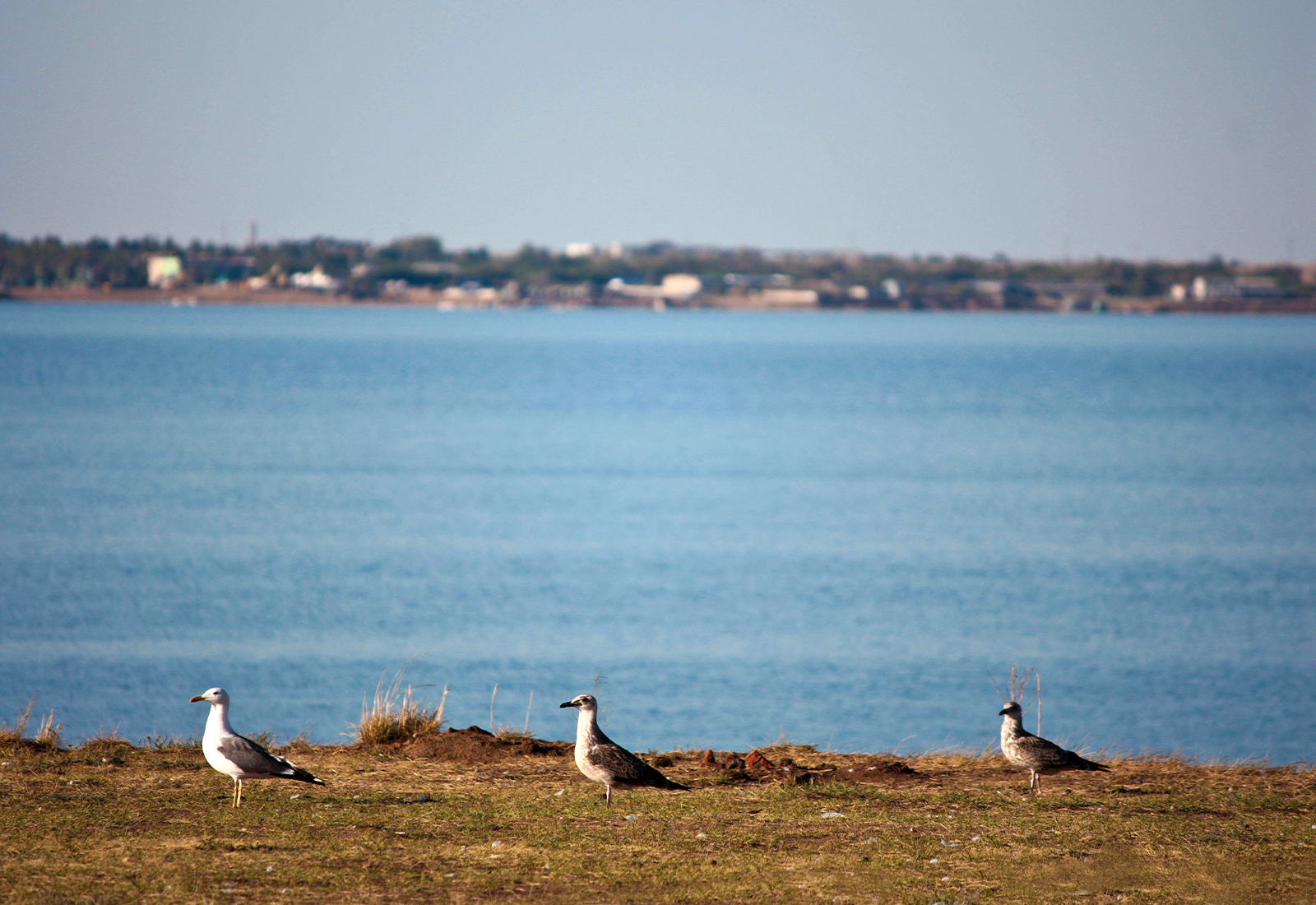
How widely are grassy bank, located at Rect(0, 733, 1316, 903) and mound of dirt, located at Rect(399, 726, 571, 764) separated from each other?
0.39ft

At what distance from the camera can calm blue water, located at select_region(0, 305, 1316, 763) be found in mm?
25953

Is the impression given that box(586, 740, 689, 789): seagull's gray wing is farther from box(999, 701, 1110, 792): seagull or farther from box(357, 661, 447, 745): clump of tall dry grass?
box(357, 661, 447, 745): clump of tall dry grass

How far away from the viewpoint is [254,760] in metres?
8.61

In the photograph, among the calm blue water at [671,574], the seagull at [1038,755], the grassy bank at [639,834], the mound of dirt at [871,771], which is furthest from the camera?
the calm blue water at [671,574]

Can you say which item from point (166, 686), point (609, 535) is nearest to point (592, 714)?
point (166, 686)

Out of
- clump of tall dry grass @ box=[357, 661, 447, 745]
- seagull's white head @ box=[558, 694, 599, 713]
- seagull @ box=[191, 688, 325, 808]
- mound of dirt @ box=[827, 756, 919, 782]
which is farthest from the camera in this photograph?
clump of tall dry grass @ box=[357, 661, 447, 745]

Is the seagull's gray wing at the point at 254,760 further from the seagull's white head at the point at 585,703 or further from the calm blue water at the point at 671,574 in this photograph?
the calm blue water at the point at 671,574

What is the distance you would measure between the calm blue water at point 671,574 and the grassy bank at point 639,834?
1085 cm

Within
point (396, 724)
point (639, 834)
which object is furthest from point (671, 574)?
point (639, 834)

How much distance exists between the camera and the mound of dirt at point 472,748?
37.6 feet

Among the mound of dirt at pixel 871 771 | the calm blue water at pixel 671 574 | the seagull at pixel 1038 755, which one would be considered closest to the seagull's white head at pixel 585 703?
the mound of dirt at pixel 871 771

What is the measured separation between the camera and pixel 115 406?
3593 inches

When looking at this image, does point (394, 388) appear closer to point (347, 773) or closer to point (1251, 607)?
point (1251, 607)

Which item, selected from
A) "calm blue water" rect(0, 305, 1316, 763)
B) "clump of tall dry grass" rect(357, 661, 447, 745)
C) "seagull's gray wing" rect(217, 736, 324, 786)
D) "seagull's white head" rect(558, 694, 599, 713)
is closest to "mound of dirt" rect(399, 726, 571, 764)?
"clump of tall dry grass" rect(357, 661, 447, 745)
